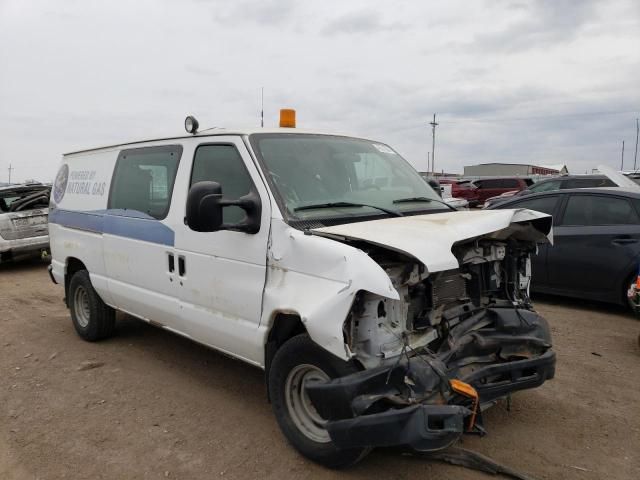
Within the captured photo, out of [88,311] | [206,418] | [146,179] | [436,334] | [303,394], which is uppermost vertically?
[146,179]

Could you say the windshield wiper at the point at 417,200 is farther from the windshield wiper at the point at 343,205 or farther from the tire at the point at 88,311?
the tire at the point at 88,311

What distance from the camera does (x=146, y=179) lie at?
16.0ft

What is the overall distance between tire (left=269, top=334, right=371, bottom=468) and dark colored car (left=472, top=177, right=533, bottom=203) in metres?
22.3

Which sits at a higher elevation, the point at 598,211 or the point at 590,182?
the point at 590,182

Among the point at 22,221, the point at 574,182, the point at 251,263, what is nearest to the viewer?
the point at 251,263

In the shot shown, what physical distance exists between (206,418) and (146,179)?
2150 mm

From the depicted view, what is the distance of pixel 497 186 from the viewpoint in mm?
25125

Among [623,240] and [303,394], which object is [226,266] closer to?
[303,394]

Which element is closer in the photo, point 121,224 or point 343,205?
point 343,205

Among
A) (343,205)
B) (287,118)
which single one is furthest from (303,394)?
(287,118)

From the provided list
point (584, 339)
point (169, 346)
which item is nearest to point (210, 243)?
point (169, 346)

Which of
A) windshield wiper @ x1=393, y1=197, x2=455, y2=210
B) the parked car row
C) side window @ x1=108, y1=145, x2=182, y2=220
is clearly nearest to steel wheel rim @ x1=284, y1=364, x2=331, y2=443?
windshield wiper @ x1=393, y1=197, x2=455, y2=210

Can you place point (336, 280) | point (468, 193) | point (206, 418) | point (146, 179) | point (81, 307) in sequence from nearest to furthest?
point (336, 280), point (206, 418), point (146, 179), point (81, 307), point (468, 193)

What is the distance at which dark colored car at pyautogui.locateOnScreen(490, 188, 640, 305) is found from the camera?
6559 millimetres
